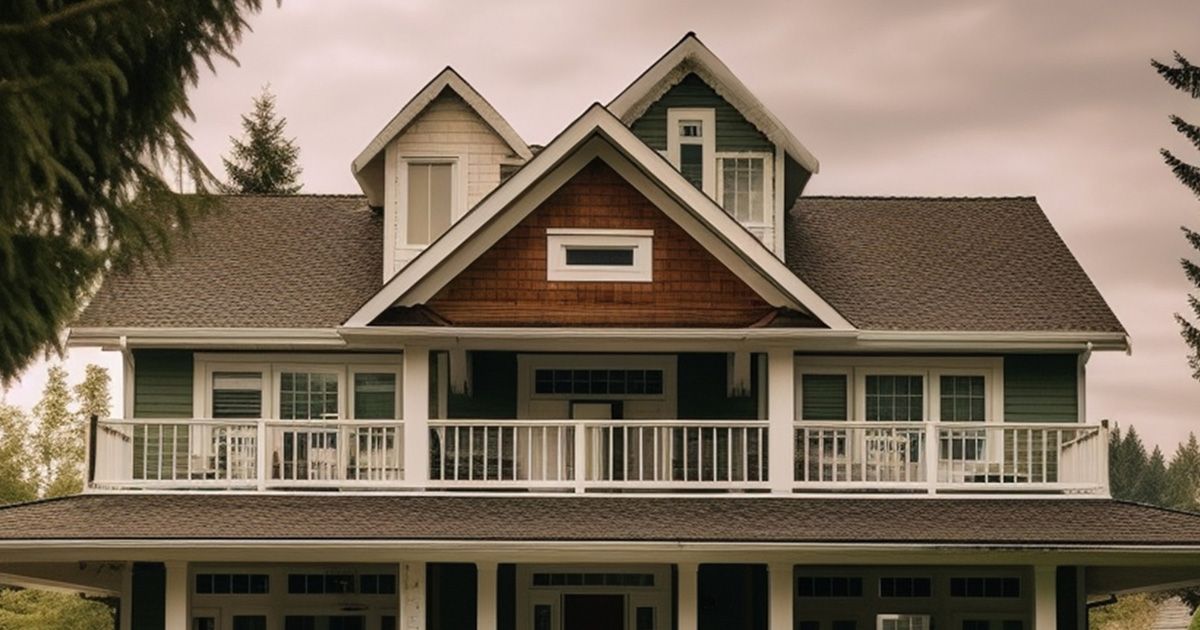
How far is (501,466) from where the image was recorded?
21.0 m

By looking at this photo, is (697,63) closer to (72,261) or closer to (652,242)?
(652,242)

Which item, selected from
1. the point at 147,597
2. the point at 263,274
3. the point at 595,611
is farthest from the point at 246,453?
the point at 595,611

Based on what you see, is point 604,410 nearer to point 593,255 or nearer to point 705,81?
point 593,255

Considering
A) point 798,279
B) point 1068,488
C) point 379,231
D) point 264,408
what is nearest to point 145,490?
point 264,408

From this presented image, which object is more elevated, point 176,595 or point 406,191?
point 406,191

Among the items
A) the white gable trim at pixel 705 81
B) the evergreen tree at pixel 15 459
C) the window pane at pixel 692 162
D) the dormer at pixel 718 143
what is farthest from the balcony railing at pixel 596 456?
the evergreen tree at pixel 15 459

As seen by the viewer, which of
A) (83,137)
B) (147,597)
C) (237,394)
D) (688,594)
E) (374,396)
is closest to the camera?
(83,137)

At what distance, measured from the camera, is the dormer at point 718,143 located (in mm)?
22797

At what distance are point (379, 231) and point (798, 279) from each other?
737cm

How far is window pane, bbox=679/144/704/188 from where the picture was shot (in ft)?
75.1

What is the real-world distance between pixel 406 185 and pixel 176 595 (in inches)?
246

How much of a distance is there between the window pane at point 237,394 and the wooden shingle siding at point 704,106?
19.4 ft

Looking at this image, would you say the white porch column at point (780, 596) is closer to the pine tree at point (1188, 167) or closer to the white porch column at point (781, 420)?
the white porch column at point (781, 420)

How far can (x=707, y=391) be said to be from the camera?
2305cm
